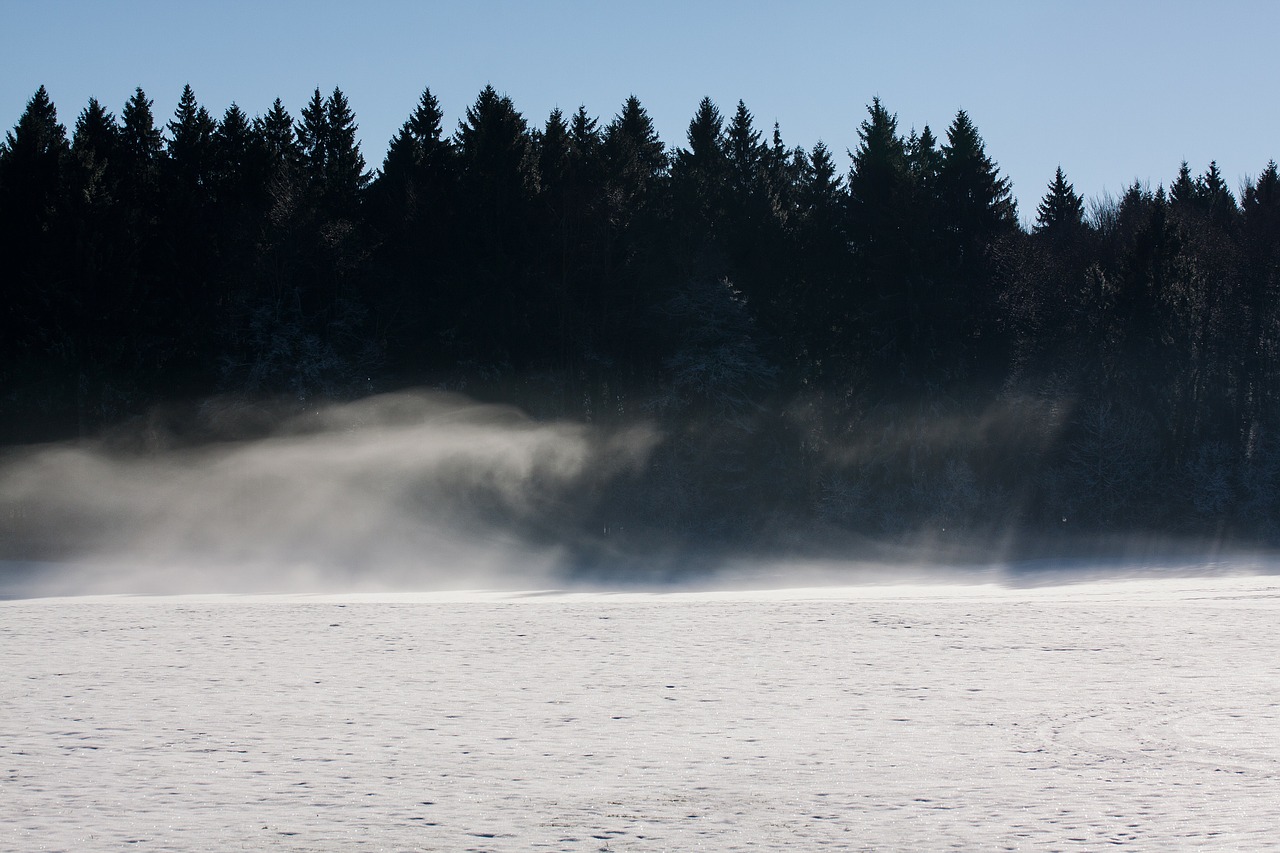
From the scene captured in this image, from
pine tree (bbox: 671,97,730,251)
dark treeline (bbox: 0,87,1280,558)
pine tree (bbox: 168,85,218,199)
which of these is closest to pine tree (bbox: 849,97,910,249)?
dark treeline (bbox: 0,87,1280,558)

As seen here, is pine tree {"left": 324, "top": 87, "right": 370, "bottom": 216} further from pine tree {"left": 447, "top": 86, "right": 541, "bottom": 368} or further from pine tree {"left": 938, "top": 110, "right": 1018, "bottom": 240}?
pine tree {"left": 938, "top": 110, "right": 1018, "bottom": 240}

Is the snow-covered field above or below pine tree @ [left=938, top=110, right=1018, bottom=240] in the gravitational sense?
below

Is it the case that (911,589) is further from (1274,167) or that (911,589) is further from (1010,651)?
(1274,167)

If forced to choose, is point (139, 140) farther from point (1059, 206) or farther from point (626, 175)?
point (1059, 206)

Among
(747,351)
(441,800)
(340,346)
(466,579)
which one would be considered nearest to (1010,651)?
(441,800)

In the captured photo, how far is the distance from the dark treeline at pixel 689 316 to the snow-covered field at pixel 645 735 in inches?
890

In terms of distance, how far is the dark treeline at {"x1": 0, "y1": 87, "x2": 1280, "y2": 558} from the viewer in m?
37.9

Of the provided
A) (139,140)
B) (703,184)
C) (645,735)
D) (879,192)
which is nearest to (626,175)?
(703,184)

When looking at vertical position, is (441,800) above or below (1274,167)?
below

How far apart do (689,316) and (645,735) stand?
3067cm

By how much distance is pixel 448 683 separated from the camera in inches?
462

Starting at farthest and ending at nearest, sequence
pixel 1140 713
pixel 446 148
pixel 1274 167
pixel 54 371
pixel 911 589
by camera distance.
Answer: pixel 1274 167 < pixel 446 148 < pixel 54 371 < pixel 911 589 < pixel 1140 713

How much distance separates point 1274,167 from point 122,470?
59742 mm

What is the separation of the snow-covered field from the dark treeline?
2260 centimetres
